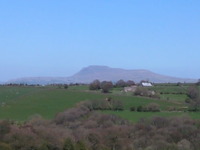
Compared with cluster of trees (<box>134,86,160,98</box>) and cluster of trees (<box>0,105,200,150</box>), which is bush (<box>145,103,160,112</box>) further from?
cluster of trees (<box>134,86,160,98</box>)

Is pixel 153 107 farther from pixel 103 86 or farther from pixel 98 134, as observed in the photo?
pixel 98 134

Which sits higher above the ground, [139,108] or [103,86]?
[103,86]

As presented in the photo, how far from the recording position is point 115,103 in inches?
2322

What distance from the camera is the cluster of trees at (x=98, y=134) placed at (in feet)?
117

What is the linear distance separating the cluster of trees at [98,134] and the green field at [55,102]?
409 cm

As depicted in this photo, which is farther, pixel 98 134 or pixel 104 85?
pixel 104 85

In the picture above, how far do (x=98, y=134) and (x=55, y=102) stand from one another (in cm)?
2323

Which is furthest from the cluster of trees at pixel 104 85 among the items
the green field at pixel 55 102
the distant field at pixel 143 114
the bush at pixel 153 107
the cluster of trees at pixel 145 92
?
the distant field at pixel 143 114

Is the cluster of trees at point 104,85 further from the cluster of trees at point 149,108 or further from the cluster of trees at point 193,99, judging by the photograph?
the cluster of trees at point 149,108

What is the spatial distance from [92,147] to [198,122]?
14.3 m

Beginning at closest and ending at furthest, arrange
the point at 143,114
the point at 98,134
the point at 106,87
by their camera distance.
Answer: the point at 98,134, the point at 143,114, the point at 106,87

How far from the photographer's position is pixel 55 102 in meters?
62.2

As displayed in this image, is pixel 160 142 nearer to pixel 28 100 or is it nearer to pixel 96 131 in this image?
pixel 96 131

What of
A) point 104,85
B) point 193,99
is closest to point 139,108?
point 193,99
